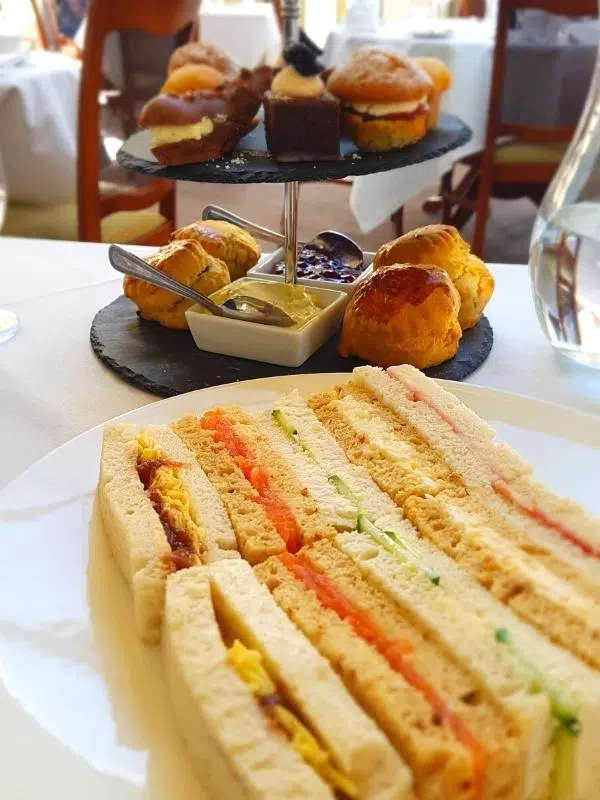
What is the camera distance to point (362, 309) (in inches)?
48.6

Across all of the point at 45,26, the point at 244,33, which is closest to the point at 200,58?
the point at 244,33

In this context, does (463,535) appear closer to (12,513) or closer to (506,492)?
(506,492)

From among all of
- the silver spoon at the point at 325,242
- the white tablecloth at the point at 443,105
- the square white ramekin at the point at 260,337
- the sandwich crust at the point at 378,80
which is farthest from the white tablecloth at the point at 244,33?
the square white ramekin at the point at 260,337

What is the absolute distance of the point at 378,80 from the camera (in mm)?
1662

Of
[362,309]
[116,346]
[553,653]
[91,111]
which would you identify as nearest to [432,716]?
[553,653]

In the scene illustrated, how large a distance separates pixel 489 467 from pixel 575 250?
1.43ft

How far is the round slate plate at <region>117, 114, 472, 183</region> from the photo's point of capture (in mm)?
1175

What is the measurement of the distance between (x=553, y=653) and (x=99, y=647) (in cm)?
41

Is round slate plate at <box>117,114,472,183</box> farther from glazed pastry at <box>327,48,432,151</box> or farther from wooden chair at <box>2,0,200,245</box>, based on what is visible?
Answer: wooden chair at <box>2,0,200,245</box>

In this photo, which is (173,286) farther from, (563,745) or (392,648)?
(563,745)

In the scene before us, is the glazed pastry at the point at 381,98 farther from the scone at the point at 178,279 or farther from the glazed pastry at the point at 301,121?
the scone at the point at 178,279

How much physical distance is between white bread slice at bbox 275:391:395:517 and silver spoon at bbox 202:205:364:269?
1.84 feet

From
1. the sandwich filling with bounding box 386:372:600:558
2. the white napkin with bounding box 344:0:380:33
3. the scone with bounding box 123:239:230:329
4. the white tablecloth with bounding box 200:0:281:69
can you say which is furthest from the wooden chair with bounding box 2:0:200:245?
the white tablecloth with bounding box 200:0:281:69

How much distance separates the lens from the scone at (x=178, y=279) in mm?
1356
